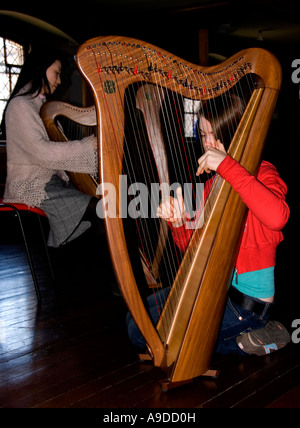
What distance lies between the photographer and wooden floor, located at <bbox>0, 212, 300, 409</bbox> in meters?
1.36

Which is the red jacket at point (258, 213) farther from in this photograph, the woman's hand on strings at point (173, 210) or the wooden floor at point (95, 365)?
the wooden floor at point (95, 365)

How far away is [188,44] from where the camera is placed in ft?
21.9

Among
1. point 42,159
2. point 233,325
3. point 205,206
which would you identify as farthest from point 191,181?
point 42,159

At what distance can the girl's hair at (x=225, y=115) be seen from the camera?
148 cm

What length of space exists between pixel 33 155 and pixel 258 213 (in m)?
1.30

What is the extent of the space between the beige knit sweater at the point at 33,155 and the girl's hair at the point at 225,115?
2.68 feet

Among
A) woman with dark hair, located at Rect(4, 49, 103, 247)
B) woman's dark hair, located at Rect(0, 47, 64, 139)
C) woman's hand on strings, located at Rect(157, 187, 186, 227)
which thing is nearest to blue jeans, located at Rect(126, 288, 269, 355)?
woman's hand on strings, located at Rect(157, 187, 186, 227)

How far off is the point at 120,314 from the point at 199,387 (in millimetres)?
728

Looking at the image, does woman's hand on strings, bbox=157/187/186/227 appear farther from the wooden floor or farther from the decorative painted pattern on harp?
the wooden floor

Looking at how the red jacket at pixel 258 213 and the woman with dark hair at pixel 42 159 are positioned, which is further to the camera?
the woman with dark hair at pixel 42 159

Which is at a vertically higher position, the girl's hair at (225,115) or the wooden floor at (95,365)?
the girl's hair at (225,115)

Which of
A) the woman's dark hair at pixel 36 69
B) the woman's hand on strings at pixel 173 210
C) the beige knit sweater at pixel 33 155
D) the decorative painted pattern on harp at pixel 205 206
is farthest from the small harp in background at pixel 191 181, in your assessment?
the woman's dark hair at pixel 36 69

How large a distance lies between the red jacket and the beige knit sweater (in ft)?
2.68
